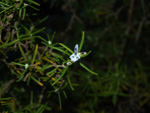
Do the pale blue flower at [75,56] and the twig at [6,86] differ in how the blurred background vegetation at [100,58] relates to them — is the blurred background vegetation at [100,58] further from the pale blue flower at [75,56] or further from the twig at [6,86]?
the pale blue flower at [75,56]

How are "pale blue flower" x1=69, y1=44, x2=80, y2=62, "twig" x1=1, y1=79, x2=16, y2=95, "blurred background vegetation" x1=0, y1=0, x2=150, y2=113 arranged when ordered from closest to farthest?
"pale blue flower" x1=69, y1=44, x2=80, y2=62 → "twig" x1=1, y1=79, x2=16, y2=95 → "blurred background vegetation" x1=0, y1=0, x2=150, y2=113

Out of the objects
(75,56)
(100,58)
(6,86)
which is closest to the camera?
(75,56)

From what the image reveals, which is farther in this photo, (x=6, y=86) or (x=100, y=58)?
(x=100, y=58)

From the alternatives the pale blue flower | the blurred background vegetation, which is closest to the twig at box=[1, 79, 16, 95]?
the blurred background vegetation

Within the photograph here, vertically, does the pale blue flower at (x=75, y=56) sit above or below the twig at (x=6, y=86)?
below

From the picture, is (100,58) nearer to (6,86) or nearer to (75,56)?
(6,86)

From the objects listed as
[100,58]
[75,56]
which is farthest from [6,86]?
[100,58]

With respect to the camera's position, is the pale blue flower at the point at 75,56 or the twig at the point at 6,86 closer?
the pale blue flower at the point at 75,56

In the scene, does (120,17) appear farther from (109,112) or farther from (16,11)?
(16,11)

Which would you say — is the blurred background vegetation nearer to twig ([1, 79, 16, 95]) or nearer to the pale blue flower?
twig ([1, 79, 16, 95])

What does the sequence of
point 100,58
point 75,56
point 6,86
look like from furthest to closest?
1. point 100,58
2. point 6,86
3. point 75,56

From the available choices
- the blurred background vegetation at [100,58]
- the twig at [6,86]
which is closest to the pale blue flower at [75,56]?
the blurred background vegetation at [100,58]

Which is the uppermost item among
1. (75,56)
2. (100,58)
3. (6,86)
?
(100,58)
